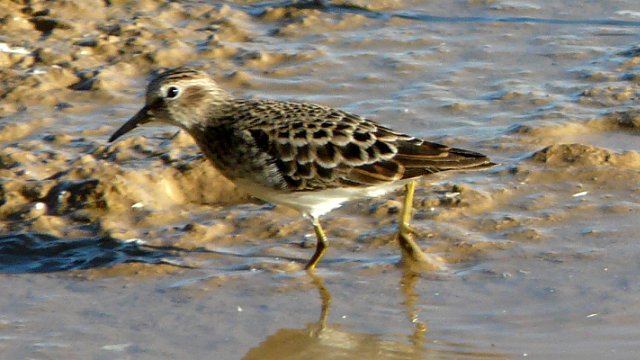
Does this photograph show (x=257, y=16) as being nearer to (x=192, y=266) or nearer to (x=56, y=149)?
(x=56, y=149)

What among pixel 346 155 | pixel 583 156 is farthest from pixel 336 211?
pixel 583 156

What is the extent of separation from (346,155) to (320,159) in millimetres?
155

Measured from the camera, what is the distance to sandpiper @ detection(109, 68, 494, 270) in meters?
8.02

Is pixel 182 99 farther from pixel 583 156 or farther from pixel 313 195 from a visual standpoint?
pixel 583 156

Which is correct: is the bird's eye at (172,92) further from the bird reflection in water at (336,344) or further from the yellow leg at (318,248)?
the bird reflection in water at (336,344)

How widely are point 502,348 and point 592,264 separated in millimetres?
1230

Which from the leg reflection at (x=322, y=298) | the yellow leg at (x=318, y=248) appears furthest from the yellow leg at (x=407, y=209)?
the leg reflection at (x=322, y=298)

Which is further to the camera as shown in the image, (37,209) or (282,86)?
(282,86)

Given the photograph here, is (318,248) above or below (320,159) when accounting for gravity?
below

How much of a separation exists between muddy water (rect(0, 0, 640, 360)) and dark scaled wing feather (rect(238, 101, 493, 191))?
0.54 meters

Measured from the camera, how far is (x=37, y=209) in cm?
873

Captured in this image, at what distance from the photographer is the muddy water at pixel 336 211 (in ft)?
24.1

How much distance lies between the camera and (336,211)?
8.94 metres

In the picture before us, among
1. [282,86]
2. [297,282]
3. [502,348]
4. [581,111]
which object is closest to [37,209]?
[297,282]
